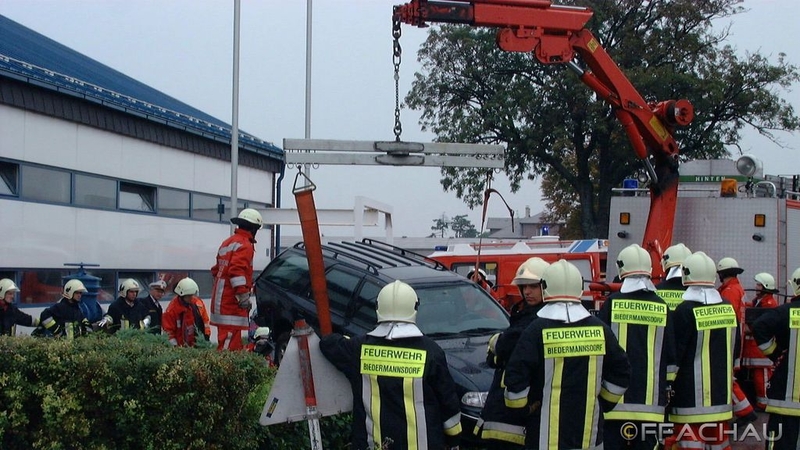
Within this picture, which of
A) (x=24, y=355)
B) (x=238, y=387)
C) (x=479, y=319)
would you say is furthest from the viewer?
(x=479, y=319)

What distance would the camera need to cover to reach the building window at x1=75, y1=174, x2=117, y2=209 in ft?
52.0

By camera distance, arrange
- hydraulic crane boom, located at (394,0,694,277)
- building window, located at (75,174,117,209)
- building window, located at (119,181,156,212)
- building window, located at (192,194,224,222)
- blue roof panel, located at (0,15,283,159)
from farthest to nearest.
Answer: building window, located at (192,194,224,222) → building window, located at (119,181,156,212) → building window, located at (75,174,117,209) → blue roof panel, located at (0,15,283,159) → hydraulic crane boom, located at (394,0,694,277)

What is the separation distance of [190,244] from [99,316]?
880 centimetres

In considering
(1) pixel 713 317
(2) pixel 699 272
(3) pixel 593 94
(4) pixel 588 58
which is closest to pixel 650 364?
(1) pixel 713 317

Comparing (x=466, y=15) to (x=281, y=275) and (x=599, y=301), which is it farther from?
(x=599, y=301)

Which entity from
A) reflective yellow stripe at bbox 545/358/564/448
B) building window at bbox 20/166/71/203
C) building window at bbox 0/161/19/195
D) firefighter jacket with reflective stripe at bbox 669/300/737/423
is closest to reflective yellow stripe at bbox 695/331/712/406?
firefighter jacket with reflective stripe at bbox 669/300/737/423

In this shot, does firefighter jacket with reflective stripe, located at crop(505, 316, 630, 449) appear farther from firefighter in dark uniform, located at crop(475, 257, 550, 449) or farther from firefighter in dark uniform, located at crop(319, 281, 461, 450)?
firefighter in dark uniform, located at crop(319, 281, 461, 450)

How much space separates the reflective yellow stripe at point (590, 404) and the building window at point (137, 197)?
554 inches

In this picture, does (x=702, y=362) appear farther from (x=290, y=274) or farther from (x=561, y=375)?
(x=290, y=274)

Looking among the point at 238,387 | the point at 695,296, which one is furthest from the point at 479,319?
the point at 238,387

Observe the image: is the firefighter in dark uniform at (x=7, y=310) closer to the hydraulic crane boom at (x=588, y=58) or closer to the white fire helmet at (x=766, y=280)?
the hydraulic crane boom at (x=588, y=58)

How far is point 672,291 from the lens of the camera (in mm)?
7270

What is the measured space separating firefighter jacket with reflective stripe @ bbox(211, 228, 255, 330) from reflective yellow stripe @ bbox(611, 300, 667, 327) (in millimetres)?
3971

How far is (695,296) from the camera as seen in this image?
648 centimetres
